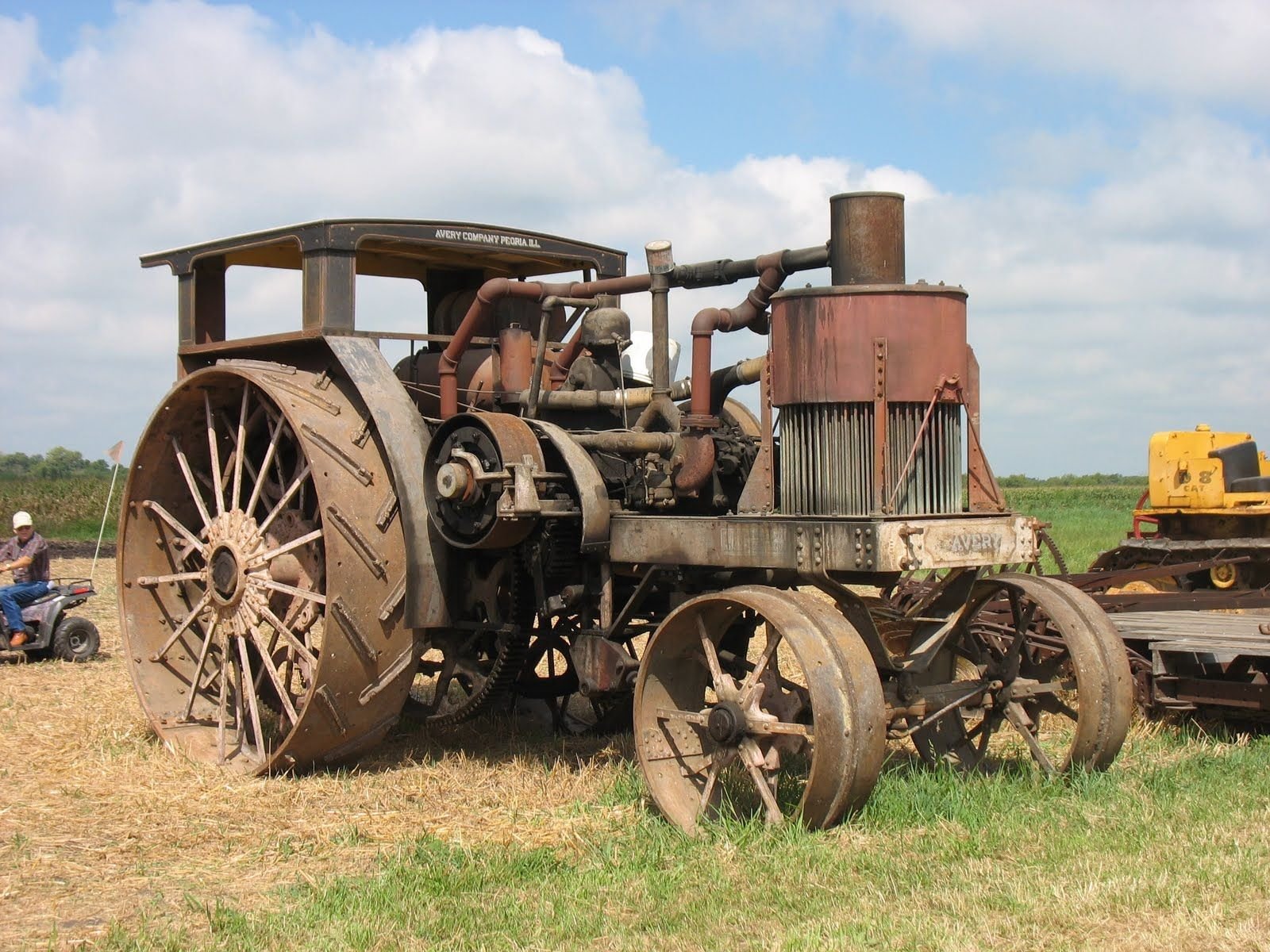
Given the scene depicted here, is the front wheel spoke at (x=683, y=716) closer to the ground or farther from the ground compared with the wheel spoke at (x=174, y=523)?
closer to the ground

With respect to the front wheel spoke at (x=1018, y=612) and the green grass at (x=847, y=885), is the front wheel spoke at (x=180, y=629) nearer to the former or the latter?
the green grass at (x=847, y=885)

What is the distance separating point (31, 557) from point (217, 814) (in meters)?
7.23

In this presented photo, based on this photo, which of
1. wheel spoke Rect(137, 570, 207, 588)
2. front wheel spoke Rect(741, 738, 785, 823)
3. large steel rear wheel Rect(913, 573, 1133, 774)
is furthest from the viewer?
wheel spoke Rect(137, 570, 207, 588)

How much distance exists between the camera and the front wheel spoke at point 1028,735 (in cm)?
616

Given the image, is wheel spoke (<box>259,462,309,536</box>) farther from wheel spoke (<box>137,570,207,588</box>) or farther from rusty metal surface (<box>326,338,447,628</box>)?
wheel spoke (<box>137,570,207,588</box>)

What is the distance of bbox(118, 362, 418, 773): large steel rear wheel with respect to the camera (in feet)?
22.3

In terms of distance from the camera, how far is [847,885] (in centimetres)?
478

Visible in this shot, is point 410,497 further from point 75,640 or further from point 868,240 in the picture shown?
point 75,640

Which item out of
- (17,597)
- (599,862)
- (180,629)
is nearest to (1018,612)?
(599,862)

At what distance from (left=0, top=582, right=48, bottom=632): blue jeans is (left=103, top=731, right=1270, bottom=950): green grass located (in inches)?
309

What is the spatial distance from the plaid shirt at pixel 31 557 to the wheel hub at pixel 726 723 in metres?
9.03

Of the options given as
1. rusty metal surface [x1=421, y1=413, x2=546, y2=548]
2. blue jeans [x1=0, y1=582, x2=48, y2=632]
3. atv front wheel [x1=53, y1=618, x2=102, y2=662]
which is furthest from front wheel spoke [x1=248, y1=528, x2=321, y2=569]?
blue jeans [x1=0, y1=582, x2=48, y2=632]

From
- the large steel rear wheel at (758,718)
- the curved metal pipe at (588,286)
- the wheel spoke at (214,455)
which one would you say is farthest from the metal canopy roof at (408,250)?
the large steel rear wheel at (758,718)

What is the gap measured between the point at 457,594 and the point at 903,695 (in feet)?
7.56
